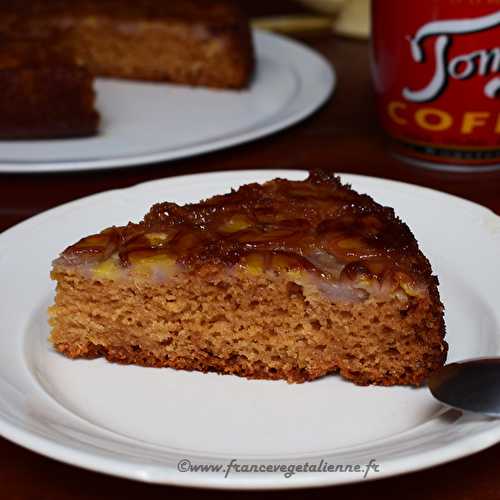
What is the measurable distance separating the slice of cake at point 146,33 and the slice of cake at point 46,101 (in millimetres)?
484

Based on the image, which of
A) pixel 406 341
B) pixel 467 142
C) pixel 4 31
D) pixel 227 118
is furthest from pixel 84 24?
pixel 406 341

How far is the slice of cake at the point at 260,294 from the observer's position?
1.54 m

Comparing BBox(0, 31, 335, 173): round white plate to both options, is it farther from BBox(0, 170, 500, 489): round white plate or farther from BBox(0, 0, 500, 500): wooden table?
BBox(0, 170, 500, 489): round white plate

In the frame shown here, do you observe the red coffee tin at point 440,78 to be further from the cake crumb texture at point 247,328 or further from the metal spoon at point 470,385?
the metal spoon at point 470,385

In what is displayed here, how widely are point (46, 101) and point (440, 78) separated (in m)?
1.12

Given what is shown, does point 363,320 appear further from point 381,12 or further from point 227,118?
point 227,118

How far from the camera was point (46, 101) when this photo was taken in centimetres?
271

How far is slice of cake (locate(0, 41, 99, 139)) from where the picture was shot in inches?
105

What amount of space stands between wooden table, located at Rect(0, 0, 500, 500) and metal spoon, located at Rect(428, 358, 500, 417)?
0.35 ft

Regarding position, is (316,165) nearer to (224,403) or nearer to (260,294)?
(260,294)

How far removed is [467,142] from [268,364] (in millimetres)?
1037

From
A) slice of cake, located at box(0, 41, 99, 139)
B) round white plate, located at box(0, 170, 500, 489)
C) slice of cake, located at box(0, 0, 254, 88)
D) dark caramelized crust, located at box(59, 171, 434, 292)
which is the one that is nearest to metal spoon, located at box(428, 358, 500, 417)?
round white plate, located at box(0, 170, 500, 489)

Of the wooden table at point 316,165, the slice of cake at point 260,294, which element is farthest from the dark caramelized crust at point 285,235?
the wooden table at point 316,165

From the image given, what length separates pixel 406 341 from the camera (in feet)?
5.14
